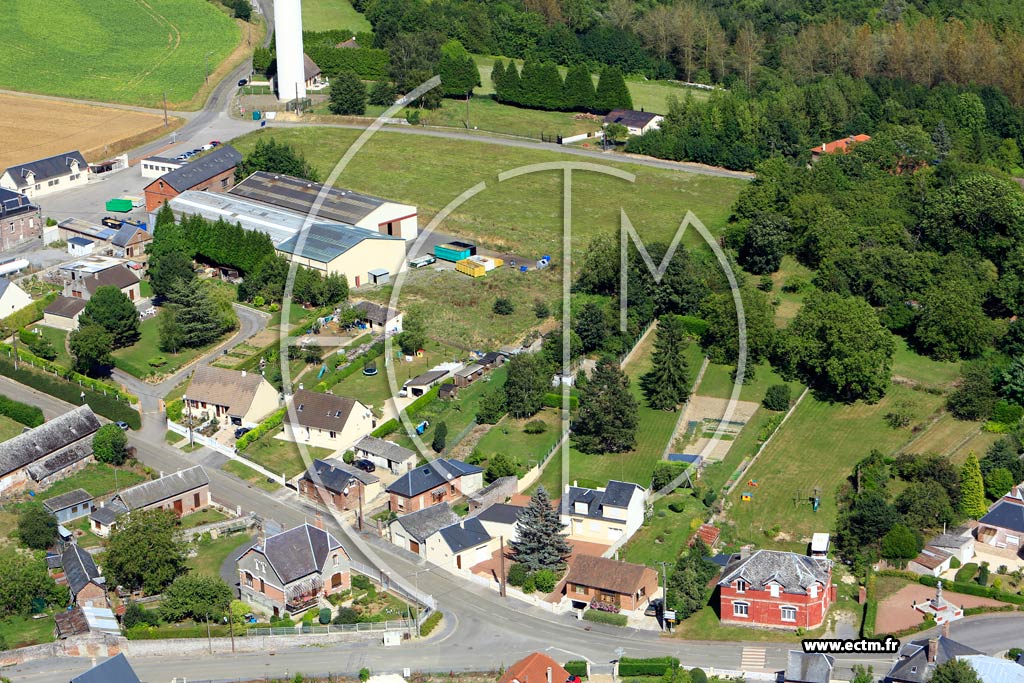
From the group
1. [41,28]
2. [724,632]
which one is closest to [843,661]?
[724,632]

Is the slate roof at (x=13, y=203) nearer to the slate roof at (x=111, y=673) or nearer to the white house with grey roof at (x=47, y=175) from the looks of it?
the white house with grey roof at (x=47, y=175)

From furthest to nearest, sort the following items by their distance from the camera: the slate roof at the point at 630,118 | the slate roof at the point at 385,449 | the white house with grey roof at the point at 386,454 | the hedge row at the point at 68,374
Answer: the slate roof at the point at 630,118 → the hedge row at the point at 68,374 → the slate roof at the point at 385,449 → the white house with grey roof at the point at 386,454

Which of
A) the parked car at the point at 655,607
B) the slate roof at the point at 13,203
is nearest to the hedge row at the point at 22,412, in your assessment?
the slate roof at the point at 13,203

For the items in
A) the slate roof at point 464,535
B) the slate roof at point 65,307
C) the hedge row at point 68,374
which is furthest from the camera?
the slate roof at point 65,307

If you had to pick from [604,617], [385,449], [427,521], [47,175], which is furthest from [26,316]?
[604,617]

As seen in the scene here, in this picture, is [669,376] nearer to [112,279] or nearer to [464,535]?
[464,535]

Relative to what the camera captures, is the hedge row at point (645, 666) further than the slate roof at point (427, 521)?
No
